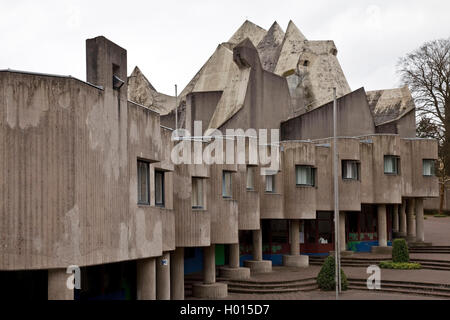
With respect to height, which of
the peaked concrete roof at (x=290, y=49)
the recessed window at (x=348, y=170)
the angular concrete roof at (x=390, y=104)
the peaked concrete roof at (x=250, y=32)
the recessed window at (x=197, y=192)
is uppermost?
the peaked concrete roof at (x=250, y=32)

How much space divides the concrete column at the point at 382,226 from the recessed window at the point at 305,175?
5.80 m

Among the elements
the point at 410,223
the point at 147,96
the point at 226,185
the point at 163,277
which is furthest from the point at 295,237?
the point at 147,96

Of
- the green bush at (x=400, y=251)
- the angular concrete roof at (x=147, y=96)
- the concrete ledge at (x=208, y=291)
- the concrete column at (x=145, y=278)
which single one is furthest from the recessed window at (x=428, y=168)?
the concrete column at (x=145, y=278)

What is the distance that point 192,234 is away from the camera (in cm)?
2489

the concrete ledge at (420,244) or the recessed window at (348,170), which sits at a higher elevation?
the recessed window at (348,170)

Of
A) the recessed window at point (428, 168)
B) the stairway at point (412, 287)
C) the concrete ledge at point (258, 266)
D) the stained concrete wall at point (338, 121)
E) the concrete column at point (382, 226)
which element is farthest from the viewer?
the recessed window at point (428, 168)

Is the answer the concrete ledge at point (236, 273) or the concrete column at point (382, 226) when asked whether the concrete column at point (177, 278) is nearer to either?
the concrete ledge at point (236, 273)

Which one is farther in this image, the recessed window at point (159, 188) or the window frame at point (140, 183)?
the recessed window at point (159, 188)

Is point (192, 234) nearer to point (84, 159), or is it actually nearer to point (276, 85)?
point (84, 159)

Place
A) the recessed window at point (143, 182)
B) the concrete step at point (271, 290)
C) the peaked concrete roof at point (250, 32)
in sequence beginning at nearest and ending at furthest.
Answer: the recessed window at point (143, 182) < the concrete step at point (271, 290) < the peaked concrete roof at point (250, 32)

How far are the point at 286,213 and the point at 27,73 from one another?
80.2 ft

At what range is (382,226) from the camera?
42.7 metres

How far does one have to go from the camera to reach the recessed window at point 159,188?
22.8m

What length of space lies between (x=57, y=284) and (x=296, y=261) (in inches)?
971
